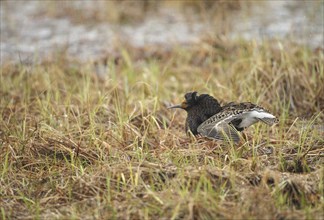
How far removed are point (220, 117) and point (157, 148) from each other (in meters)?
0.49

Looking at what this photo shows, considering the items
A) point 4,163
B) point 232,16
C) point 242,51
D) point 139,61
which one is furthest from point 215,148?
point 232,16

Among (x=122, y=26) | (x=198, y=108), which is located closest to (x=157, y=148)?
(x=198, y=108)

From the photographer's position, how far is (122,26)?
30.1 ft

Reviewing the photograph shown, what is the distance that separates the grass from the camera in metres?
3.90

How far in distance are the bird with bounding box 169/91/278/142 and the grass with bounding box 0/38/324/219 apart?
98 millimetres

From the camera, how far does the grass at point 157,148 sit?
3.90 meters

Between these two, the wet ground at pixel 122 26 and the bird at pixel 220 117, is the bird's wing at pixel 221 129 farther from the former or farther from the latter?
the wet ground at pixel 122 26

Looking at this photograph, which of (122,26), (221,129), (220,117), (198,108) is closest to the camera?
(221,129)

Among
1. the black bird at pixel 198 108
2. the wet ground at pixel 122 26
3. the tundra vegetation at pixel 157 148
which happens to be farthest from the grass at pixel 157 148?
the wet ground at pixel 122 26

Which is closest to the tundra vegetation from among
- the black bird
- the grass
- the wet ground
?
the grass

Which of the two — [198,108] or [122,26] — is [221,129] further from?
[122,26]

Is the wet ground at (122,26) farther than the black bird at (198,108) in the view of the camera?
Yes

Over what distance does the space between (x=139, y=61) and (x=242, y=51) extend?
4.31ft

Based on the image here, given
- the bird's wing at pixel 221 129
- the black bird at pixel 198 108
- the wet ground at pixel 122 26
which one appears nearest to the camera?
the bird's wing at pixel 221 129
